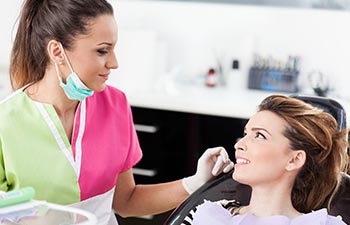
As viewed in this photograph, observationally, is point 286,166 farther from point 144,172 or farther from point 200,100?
point 144,172

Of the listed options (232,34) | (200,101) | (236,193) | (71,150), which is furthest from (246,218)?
(232,34)

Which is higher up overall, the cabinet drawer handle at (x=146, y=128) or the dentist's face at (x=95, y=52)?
the dentist's face at (x=95, y=52)

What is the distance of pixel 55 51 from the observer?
5.02ft

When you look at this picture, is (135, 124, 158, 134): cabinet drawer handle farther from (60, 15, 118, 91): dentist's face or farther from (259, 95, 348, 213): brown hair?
(259, 95, 348, 213): brown hair

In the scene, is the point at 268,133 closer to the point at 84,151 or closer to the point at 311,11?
the point at 84,151

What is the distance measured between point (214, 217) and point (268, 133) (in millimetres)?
225

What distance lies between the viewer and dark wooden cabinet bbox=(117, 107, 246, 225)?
8.85 ft

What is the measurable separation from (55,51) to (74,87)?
10 centimetres

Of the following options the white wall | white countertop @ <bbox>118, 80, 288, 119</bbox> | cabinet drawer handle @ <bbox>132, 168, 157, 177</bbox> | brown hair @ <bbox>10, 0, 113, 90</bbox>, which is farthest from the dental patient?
the white wall

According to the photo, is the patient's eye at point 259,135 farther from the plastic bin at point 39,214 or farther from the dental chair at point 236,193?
the plastic bin at point 39,214

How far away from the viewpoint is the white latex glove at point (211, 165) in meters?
1.55

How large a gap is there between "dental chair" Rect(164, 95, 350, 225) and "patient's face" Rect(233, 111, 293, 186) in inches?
4.3

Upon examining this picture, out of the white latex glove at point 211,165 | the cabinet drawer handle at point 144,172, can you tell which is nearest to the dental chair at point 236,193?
the white latex glove at point 211,165

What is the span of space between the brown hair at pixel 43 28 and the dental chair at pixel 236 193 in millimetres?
479
